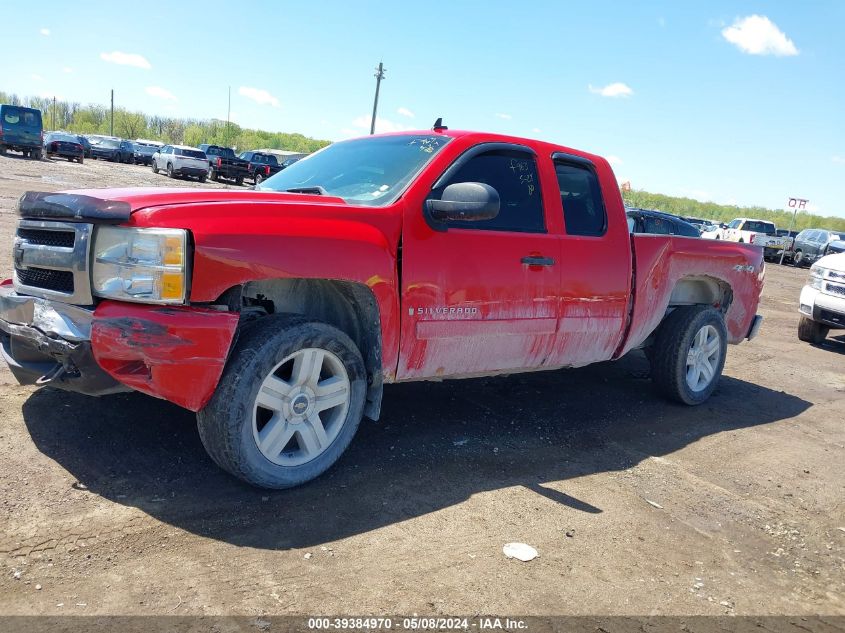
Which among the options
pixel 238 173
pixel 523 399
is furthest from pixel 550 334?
pixel 238 173

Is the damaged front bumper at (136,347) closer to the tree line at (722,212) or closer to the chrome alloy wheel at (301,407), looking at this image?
the chrome alloy wheel at (301,407)

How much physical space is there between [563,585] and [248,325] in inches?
74.5

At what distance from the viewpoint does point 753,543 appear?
349cm

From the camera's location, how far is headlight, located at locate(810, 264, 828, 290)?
31.2ft

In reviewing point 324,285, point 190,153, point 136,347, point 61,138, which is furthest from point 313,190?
point 61,138

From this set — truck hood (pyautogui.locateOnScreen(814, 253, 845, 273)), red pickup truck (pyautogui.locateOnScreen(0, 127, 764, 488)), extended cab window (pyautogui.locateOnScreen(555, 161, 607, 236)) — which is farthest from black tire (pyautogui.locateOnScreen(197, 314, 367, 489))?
truck hood (pyautogui.locateOnScreen(814, 253, 845, 273))

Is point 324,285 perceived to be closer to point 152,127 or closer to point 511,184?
point 511,184

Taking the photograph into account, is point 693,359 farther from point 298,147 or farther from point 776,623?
point 298,147

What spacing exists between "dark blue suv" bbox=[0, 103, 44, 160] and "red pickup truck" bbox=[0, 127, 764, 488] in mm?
32718

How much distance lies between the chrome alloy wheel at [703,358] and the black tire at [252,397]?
11.8 ft

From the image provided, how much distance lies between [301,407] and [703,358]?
13.1 ft

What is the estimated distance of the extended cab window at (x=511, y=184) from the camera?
407cm

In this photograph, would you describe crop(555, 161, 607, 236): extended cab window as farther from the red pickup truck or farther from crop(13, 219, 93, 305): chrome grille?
crop(13, 219, 93, 305): chrome grille

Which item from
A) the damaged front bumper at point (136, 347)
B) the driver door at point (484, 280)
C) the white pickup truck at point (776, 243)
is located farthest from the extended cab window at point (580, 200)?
the white pickup truck at point (776, 243)
